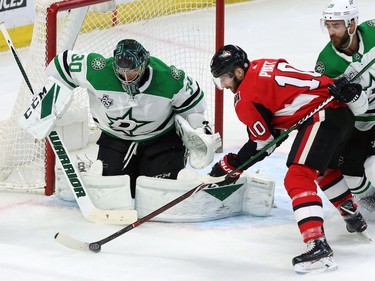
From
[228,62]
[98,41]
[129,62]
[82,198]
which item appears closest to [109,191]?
[82,198]

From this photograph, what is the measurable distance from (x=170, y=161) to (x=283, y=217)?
1.77 feet

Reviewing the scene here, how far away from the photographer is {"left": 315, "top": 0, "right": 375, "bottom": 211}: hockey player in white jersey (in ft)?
14.1

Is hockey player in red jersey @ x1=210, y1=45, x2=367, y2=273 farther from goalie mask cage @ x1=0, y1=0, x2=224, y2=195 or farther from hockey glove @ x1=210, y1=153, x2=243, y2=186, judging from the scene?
goalie mask cage @ x1=0, y1=0, x2=224, y2=195

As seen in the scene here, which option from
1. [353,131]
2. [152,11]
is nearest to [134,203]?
[353,131]

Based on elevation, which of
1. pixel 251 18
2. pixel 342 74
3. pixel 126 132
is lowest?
pixel 251 18

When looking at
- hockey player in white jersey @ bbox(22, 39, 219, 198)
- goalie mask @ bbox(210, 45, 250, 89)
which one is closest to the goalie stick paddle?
hockey player in white jersey @ bbox(22, 39, 219, 198)

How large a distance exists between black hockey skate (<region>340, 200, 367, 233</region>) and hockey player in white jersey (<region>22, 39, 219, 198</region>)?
1.99 feet

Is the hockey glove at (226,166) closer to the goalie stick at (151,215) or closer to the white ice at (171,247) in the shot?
the goalie stick at (151,215)

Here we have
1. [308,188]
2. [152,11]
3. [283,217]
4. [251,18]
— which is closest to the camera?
[308,188]

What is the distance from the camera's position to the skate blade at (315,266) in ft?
13.0

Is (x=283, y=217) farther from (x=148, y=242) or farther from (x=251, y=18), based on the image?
(x=251, y=18)

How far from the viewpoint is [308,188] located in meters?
4.02

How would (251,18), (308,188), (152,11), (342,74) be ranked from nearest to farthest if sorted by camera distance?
1. (308,188)
2. (342,74)
3. (152,11)
4. (251,18)

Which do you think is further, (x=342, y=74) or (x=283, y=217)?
(x=283, y=217)
